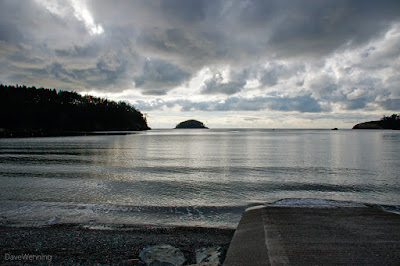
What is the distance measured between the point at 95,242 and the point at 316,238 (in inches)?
267

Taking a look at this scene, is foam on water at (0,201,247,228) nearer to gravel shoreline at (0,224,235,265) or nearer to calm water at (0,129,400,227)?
calm water at (0,129,400,227)

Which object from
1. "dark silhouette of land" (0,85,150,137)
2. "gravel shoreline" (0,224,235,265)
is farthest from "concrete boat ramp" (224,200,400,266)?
"dark silhouette of land" (0,85,150,137)

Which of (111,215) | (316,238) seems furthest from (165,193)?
(316,238)

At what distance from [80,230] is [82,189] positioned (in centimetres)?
786

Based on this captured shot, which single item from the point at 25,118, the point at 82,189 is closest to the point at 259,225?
the point at 82,189

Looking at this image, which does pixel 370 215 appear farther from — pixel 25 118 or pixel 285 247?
pixel 25 118

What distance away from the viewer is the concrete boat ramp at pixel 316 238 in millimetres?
5953

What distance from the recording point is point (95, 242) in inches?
321

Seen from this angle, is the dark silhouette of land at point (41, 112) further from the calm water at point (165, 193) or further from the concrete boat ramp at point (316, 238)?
the concrete boat ramp at point (316, 238)

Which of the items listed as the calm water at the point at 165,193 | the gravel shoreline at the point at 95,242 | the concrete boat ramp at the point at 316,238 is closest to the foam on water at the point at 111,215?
the calm water at the point at 165,193

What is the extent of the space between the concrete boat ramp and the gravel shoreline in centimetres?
95

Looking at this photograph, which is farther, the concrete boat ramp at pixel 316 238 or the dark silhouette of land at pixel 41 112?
the dark silhouette of land at pixel 41 112

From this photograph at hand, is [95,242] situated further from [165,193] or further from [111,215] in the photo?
[165,193]

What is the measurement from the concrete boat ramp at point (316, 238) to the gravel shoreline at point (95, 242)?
0.95 meters
